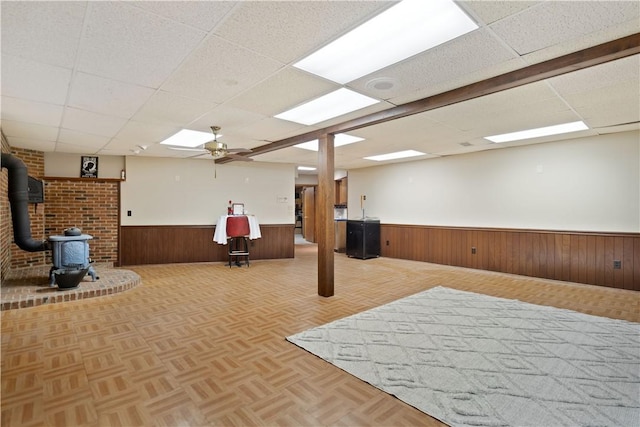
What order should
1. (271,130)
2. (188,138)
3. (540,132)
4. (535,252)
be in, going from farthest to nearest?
(535,252), (188,138), (540,132), (271,130)

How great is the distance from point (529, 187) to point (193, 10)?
5.99m

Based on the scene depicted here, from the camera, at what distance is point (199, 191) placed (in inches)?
283

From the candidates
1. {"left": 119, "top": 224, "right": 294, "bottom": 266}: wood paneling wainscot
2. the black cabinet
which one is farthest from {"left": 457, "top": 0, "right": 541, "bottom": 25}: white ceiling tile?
{"left": 119, "top": 224, "right": 294, "bottom": 266}: wood paneling wainscot

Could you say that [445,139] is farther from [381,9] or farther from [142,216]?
[142,216]

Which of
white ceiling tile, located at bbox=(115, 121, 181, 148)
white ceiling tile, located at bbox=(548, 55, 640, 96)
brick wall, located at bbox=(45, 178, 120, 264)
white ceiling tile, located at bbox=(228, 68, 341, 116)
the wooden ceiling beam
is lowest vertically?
brick wall, located at bbox=(45, 178, 120, 264)

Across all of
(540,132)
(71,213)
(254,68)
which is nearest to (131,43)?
(254,68)

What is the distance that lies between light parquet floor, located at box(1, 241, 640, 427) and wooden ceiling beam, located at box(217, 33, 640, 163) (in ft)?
7.50

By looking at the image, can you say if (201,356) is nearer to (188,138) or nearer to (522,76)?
(522,76)

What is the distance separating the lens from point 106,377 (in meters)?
2.25

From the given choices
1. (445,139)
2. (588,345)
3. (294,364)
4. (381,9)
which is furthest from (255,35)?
(445,139)

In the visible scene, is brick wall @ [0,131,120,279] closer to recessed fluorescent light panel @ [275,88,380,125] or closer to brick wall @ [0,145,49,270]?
brick wall @ [0,145,49,270]

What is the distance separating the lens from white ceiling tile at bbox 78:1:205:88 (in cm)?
183

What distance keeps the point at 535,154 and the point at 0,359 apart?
7.35 meters

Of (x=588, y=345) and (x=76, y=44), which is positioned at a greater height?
(x=76, y=44)
